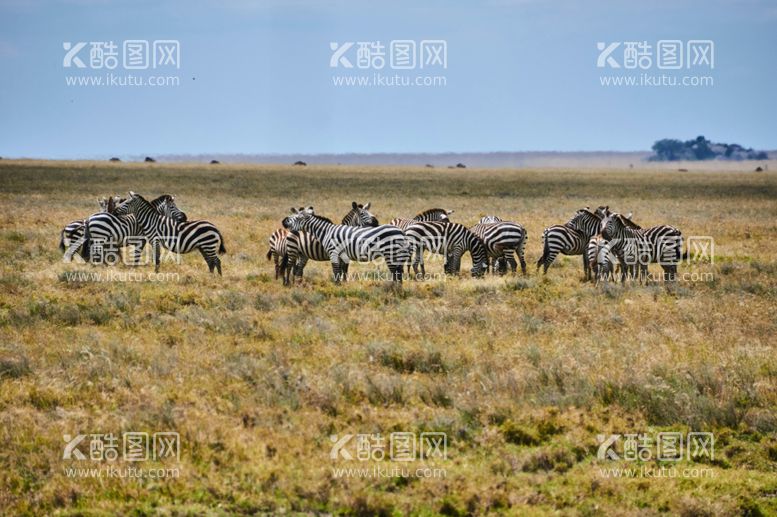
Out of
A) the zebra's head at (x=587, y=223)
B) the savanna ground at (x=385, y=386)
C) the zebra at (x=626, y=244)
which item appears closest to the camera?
the savanna ground at (x=385, y=386)

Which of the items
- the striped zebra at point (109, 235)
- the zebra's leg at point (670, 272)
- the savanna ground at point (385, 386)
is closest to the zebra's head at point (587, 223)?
the zebra's leg at point (670, 272)

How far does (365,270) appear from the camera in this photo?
22.4 meters

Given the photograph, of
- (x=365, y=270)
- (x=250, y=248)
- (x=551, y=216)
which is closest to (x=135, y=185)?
(x=551, y=216)

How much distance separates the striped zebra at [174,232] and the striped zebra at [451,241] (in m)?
4.76

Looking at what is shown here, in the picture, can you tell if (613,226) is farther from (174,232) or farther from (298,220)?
(174,232)

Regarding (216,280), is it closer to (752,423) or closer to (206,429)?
(206,429)

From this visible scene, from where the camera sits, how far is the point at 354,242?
18.8 m

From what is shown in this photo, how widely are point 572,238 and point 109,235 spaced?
11.6 m

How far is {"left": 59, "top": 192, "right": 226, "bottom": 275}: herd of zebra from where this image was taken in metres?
20.9

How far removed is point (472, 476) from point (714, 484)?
2456 mm

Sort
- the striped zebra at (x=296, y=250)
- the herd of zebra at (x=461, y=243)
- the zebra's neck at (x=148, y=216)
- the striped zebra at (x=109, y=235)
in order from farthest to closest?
the striped zebra at (x=109, y=235)
the zebra's neck at (x=148, y=216)
the striped zebra at (x=296, y=250)
the herd of zebra at (x=461, y=243)

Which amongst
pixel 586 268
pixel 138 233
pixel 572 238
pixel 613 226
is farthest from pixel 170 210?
pixel 613 226

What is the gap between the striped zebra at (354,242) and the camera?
18531 millimetres

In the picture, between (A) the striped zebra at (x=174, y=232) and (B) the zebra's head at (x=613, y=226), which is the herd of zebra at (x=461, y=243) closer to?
(B) the zebra's head at (x=613, y=226)
